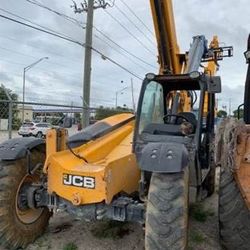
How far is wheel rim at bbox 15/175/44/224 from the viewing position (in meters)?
5.04

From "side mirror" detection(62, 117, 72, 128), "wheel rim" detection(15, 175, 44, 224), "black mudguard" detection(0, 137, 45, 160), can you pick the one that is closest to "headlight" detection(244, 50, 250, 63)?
"side mirror" detection(62, 117, 72, 128)

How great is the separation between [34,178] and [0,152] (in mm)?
615

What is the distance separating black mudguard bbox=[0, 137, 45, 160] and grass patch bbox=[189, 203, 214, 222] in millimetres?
2821

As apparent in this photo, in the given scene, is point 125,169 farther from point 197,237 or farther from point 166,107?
point 166,107

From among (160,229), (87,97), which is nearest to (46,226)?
(160,229)

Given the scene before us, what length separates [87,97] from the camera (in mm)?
15531

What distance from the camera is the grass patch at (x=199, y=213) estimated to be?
21.2 ft

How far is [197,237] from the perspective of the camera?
5.52 meters

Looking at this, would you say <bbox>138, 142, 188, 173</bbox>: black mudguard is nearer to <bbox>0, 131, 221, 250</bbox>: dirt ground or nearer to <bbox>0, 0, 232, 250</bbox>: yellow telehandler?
<bbox>0, 0, 232, 250</bbox>: yellow telehandler

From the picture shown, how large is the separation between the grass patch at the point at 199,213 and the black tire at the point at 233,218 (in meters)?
1.88

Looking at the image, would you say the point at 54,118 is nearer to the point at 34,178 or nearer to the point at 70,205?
the point at 34,178

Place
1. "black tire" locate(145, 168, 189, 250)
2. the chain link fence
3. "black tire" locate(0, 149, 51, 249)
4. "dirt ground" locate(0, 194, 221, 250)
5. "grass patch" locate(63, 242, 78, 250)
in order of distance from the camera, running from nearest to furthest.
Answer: "black tire" locate(145, 168, 189, 250) → "black tire" locate(0, 149, 51, 249) → "grass patch" locate(63, 242, 78, 250) → "dirt ground" locate(0, 194, 221, 250) → the chain link fence

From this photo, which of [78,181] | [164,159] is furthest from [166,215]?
[78,181]

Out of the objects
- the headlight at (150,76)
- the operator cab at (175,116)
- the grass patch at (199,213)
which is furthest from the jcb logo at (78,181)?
the grass patch at (199,213)
